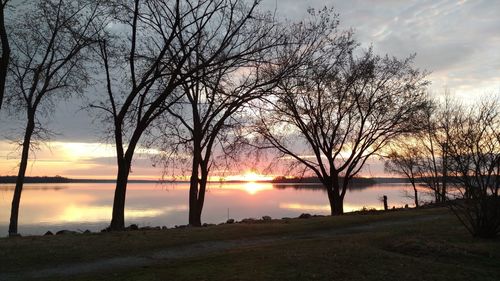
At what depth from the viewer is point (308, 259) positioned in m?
9.12

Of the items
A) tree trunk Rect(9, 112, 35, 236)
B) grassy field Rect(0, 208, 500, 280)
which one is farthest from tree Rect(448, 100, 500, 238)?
tree trunk Rect(9, 112, 35, 236)

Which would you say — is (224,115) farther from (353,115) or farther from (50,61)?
(353,115)

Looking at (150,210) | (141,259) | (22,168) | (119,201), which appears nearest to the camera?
(141,259)

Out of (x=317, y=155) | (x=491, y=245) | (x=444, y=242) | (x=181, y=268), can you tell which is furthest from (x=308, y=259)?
(x=317, y=155)

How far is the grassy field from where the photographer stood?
8.17 metres

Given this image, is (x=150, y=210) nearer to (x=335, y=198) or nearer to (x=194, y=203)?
(x=335, y=198)

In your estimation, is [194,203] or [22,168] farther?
[194,203]

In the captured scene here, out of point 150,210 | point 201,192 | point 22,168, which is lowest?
point 150,210

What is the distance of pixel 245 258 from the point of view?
9508mm

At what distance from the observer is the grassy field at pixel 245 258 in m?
8.17

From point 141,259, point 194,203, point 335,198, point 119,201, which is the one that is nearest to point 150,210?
point 335,198

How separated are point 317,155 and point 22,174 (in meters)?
17.7

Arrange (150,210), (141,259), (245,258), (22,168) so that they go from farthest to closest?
(150,210), (22,168), (141,259), (245,258)

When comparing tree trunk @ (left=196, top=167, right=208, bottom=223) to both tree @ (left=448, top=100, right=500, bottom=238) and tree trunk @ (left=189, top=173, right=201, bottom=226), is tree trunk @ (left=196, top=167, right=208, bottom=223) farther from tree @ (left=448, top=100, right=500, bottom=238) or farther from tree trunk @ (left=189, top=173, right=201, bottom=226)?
tree @ (left=448, top=100, right=500, bottom=238)
